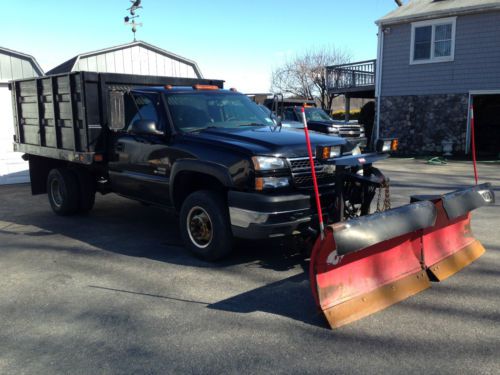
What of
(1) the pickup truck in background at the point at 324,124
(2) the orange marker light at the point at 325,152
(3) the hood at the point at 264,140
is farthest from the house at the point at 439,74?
(2) the orange marker light at the point at 325,152

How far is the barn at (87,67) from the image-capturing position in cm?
1239

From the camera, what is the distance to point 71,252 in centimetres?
593

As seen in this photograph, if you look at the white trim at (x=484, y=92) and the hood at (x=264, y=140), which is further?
the white trim at (x=484, y=92)

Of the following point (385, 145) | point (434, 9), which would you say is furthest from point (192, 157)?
point (434, 9)

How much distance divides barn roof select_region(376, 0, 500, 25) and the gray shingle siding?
1.04 feet

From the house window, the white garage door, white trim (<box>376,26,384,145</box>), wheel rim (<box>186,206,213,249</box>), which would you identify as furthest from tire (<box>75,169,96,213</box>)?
the house window

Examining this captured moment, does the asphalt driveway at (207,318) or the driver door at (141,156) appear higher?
the driver door at (141,156)

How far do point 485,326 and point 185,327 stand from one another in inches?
94.3

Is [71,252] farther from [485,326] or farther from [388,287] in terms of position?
[485,326]

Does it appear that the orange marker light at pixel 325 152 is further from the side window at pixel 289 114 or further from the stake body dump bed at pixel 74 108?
the side window at pixel 289 114

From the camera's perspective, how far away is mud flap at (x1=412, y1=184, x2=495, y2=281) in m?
4.70

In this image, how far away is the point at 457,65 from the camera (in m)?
17.7

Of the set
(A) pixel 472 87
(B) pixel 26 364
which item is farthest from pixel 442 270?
(A) pixel 472 87

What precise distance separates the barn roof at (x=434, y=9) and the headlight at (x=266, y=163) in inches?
610
